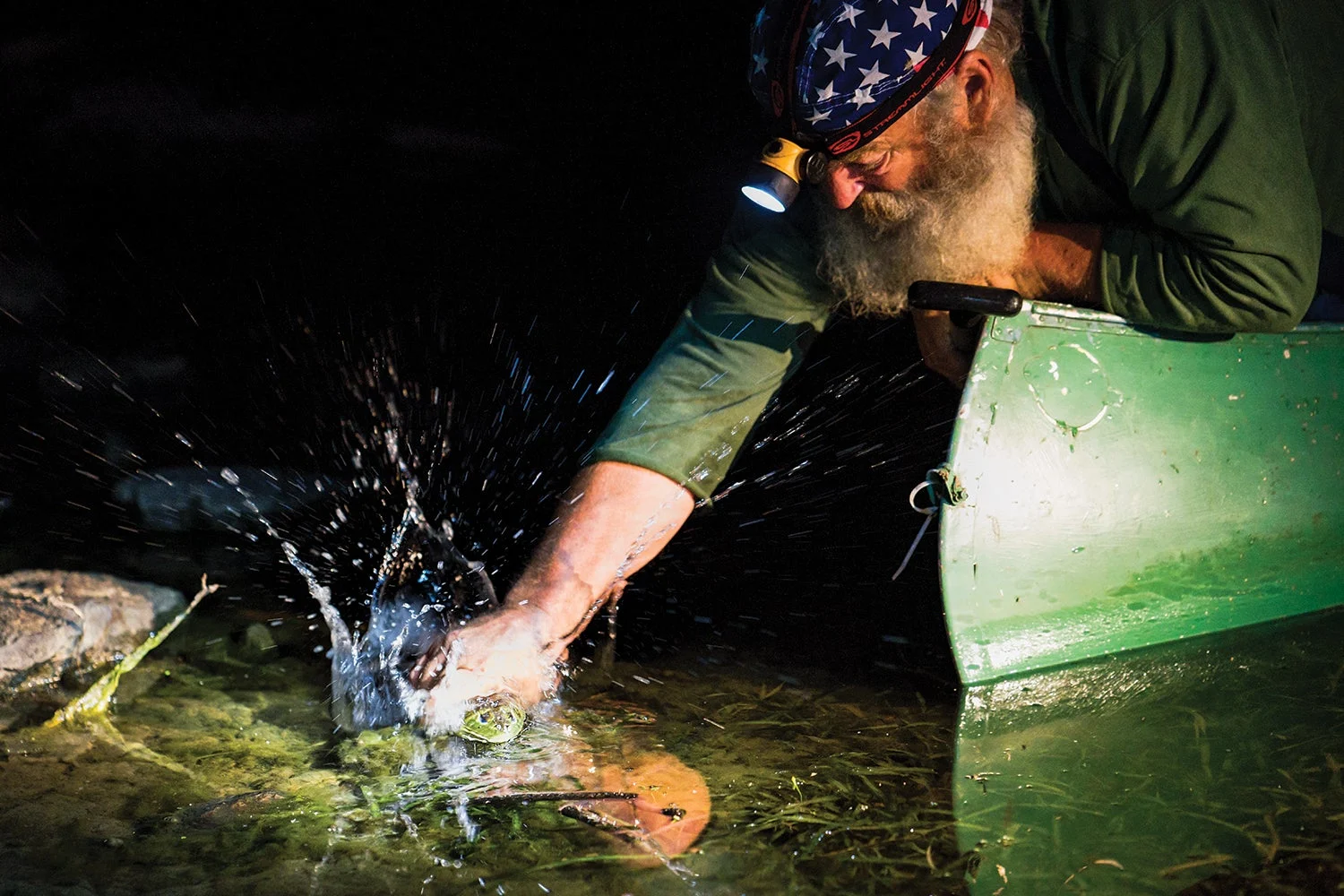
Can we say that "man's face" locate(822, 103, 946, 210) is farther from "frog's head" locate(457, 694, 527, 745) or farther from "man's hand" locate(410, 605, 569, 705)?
"frog's head" locate(457, 694, 527, 745)

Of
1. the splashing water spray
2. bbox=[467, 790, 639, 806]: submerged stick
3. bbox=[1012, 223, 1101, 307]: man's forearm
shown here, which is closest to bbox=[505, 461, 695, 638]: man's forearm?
the splashing water spray

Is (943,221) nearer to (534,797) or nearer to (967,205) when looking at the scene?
(967,205)

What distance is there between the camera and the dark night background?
4.14m

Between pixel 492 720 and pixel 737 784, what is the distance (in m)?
0.48

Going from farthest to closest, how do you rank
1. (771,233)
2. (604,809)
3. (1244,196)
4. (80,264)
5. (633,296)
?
(633,296)
(80,264)
(771,233)
(1244,196)
(604,809)

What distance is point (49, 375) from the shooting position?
426 cm

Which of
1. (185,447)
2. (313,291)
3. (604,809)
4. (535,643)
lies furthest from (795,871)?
(313,291)

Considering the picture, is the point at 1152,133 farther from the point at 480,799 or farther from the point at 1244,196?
the point at 480,799

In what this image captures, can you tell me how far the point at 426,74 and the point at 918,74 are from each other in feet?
10.1

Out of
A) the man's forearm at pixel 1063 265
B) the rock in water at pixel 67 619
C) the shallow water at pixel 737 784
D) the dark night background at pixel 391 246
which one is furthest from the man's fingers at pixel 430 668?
the dark night background at pixel 391 246

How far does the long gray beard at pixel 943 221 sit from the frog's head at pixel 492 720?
1182mm

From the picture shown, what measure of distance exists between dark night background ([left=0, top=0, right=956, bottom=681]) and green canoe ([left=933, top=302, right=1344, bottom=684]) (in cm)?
132

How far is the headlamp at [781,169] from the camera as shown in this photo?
220cm

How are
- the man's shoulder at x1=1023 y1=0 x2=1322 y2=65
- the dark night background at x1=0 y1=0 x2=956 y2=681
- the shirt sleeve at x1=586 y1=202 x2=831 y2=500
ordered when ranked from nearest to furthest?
the man's shoulder at x1=1023 y1=0 x2=1322 y2=65, the shirt sleeve at x1=586 y1=202 x2=831 y2=500, the dark night background at x1=0 y1=0 x2=956 y2=681
